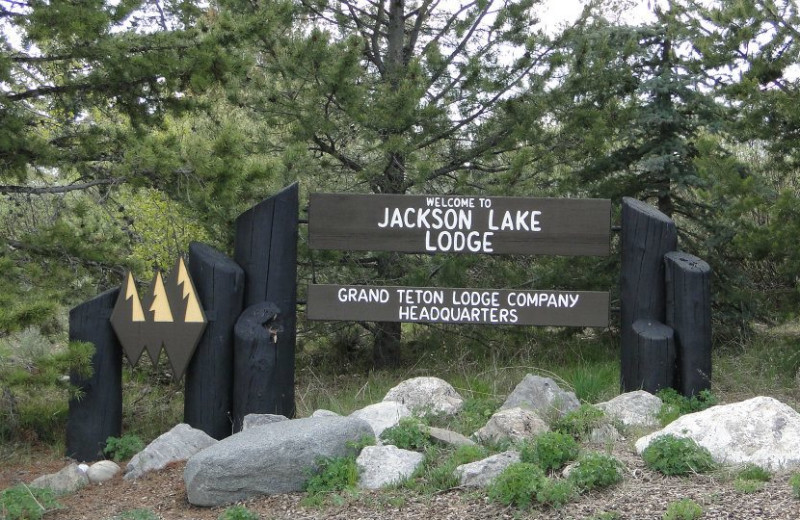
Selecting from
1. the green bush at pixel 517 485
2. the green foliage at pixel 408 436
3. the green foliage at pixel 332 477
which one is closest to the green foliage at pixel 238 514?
the green foliage at pixel 332 477

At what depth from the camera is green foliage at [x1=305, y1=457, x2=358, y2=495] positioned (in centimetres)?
530

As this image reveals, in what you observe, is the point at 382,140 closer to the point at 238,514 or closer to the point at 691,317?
the point at 691,317

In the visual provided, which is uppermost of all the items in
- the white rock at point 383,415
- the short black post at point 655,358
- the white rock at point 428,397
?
the short black post at point 655,358

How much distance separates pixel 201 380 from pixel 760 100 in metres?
5.65

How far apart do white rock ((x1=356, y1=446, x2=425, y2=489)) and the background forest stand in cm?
226

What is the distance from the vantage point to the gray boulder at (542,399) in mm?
6500

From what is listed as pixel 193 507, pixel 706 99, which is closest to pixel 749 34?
pixel 706 99

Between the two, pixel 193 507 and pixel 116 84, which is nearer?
pixel 193 507

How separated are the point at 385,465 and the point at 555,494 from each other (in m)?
1.15

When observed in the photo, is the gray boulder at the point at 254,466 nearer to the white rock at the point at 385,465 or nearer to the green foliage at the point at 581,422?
the white rock at the point at 385,465

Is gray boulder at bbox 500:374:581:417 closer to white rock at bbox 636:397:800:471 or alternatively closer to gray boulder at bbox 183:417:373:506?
white rock at bbox 636:397:800:471

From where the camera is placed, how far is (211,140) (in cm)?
787

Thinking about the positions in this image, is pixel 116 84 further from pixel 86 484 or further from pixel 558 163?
pixel 558 163

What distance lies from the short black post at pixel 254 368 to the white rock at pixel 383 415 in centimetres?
86
